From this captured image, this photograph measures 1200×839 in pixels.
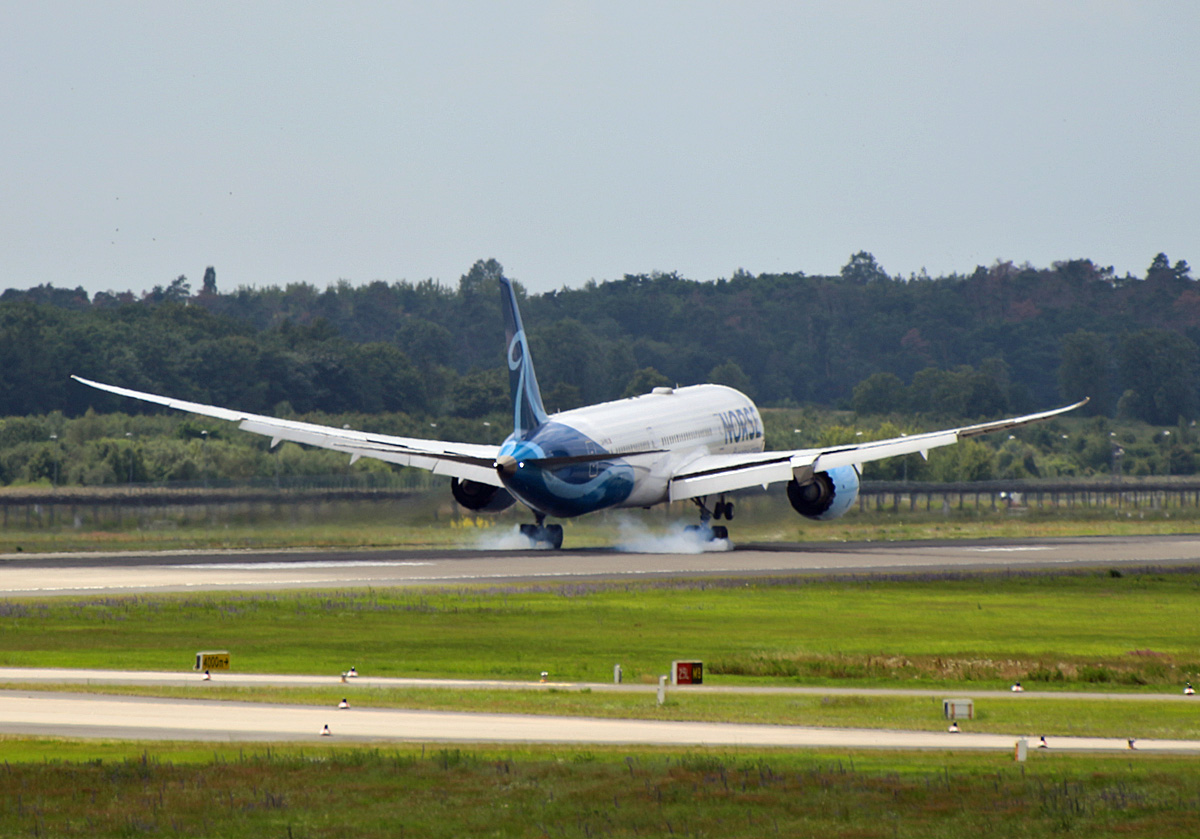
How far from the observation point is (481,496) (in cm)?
7844

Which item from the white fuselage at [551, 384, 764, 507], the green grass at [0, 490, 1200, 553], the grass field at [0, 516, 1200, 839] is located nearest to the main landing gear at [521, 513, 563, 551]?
the white fuselage at [551, 384, 764, 507]

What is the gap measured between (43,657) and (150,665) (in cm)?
223

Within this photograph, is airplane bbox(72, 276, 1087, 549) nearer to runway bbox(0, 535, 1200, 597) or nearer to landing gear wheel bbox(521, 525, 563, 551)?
landing gear wheel bbox(521, 525, 563, 551)

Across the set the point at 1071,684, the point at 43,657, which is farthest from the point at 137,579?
the point at 1071,684

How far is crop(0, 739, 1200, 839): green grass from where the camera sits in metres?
20.5

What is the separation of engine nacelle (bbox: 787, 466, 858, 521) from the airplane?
0.04m

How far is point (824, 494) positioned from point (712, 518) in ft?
22.4

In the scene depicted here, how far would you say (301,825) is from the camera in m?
20.5

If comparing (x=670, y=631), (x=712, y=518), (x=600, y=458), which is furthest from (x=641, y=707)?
(x=712, y=518)

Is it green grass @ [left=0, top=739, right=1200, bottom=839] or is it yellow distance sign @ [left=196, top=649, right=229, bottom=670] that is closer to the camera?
green grass @ [left=0, top=739, right=1200, bottom=839]

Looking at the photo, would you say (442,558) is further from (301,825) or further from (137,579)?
(301,825)

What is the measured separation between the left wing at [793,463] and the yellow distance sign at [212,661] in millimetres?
42440

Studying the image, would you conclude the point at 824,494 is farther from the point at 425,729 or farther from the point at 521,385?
the point at 425,729

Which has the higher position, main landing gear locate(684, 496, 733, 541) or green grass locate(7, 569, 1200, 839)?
main landing gear locate(684, 496, 733, 541)
